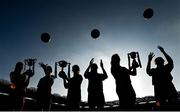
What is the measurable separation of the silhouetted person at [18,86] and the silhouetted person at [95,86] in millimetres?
2271

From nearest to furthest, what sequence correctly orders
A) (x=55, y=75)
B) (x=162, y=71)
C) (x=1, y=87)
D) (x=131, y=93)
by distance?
(x=131, y=93) < (x=162, y=71) < (x=55, y=75) < (x=1, y=87)

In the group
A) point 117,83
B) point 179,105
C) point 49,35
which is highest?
point 49,35

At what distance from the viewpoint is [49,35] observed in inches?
481

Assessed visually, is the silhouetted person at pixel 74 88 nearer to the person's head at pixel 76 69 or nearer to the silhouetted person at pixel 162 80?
the person's head at pixel 76 69

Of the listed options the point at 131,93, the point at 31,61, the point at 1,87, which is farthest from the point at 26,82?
the point at 1,87

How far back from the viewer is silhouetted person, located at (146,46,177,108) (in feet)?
27.5

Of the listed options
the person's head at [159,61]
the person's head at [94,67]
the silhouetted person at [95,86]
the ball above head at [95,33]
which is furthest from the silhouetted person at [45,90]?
the person's head at [159,61]

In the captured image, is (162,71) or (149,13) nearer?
(162,71)

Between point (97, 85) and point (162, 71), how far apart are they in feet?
8.01

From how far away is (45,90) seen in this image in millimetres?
10000

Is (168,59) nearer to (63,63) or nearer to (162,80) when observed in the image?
(162,80)

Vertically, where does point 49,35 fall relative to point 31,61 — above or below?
above

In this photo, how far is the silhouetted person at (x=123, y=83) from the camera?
8.14 meters

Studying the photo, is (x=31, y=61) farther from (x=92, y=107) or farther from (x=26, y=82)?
→ (x=92, y=107)
